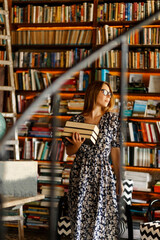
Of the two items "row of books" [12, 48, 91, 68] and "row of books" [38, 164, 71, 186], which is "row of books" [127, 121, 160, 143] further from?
"row of books" [12, 48, 91, 68]

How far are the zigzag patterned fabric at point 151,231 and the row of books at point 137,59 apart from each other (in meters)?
1.79

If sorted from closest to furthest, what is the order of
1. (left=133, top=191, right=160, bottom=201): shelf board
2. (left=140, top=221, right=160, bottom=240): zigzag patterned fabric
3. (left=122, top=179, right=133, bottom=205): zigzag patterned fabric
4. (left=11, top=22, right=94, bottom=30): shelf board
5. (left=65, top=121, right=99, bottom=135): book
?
(left=65, top=121, right=99, bottom=135): book < (left=140, top=221, right=160, bottom=240): zigzag patterned fabric < (left=122, top=179, right=133, bottom=205): zigzag patterned fabric < (left=133, top=191, right=160, bottom=201): shelf board < (left=11, top=22, right=94, bottom=30): shelf board

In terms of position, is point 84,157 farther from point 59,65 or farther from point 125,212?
point 59,65

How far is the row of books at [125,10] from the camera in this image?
12.7 feet

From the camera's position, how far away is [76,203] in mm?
2436

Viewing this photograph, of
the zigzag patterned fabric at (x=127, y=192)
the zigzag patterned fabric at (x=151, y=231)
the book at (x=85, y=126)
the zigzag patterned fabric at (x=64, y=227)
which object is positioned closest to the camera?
the book at (x=85, y=126)

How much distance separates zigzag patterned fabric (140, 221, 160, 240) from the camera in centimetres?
266

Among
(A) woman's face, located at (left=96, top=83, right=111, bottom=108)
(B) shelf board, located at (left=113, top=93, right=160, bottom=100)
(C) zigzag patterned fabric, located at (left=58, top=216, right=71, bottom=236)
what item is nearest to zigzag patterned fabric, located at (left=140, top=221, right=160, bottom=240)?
(C) zigzag patterned fabric, located at (left=58, top=216, right=71, bottom=236)

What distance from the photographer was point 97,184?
2.43 meters

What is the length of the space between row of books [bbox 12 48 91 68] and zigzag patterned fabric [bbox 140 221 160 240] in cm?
205

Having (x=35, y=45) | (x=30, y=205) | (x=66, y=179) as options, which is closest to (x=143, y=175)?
(x=66, y=179)

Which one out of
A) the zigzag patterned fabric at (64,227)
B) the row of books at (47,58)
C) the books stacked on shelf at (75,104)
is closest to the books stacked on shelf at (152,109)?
the books stacked on shelf at (75,104)

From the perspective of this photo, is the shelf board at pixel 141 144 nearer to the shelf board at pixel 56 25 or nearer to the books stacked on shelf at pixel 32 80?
the books stacked on shelf at pixel 32 80

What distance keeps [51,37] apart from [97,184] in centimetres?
226
